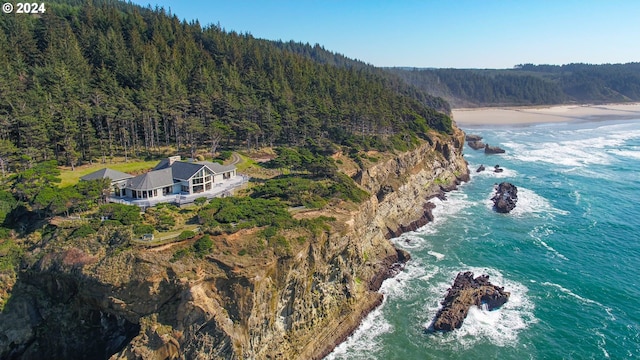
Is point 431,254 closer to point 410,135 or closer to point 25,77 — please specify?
point 410,135

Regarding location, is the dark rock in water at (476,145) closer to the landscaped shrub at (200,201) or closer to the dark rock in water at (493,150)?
the dark rock in water at (493,150)

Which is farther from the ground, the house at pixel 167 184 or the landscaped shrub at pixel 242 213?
the house at pixel 167 184

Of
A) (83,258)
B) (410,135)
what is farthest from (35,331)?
(410,135)

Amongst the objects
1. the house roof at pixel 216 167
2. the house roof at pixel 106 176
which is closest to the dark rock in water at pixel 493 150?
the house roof at pixel 216 167

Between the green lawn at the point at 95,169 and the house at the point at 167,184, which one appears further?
the green lawn at the point at 95,169

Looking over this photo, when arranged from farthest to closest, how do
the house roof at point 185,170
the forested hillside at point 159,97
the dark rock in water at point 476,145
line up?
the dark rock in water at point 476,145 < the forested hillside at point 159,97 < the house roof at point 185,170

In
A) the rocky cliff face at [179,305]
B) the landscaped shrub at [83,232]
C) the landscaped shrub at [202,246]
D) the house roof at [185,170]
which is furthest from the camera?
the house roof at [185,170]

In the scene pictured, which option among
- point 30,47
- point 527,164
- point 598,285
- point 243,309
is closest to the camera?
point 243,309
